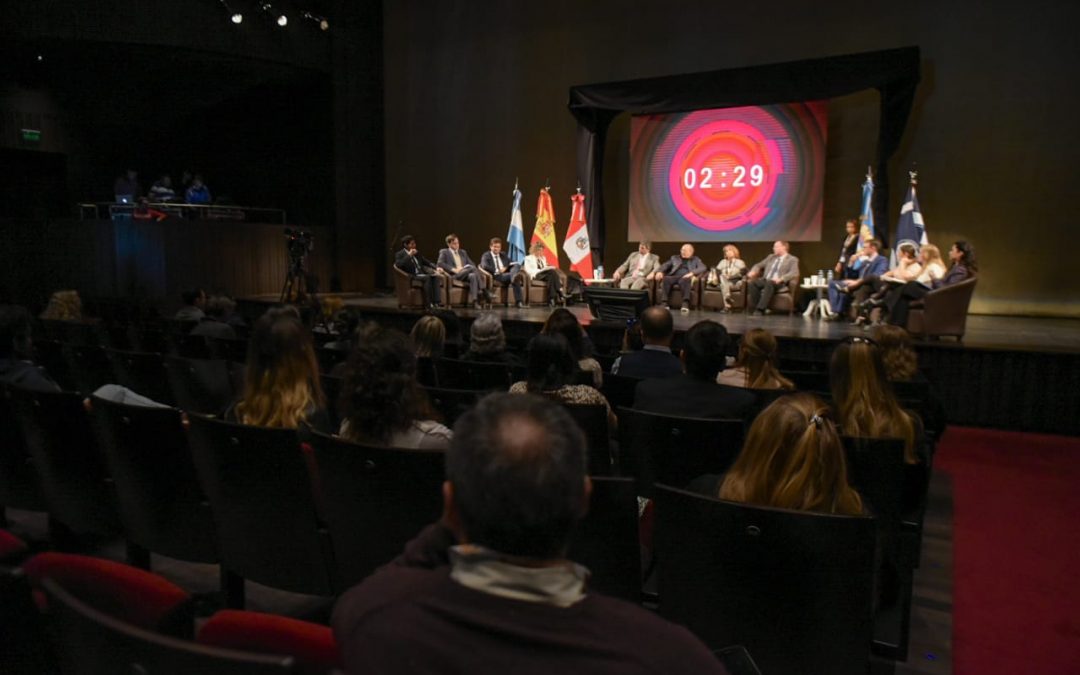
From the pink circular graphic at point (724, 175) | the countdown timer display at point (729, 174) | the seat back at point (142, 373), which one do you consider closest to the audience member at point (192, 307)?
the seat back at point (142, 373)

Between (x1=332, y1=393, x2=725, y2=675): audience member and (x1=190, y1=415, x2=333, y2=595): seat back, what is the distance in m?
1.09

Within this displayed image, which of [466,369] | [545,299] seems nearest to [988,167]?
[545,299]

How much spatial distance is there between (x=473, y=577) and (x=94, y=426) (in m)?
1.95

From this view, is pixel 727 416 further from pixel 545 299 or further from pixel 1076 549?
pixel 545 299

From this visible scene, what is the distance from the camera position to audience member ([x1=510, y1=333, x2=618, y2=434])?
274cm

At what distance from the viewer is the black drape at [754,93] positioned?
29.6 feet

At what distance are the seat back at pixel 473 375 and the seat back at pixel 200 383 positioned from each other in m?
1.05

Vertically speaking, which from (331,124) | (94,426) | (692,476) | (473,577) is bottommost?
(692,476)

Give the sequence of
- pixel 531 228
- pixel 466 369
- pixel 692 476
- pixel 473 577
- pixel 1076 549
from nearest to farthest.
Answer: pixel 473 577, pixel 692 476, pixel 1076 549, pixel 466 369, pixel 531 228

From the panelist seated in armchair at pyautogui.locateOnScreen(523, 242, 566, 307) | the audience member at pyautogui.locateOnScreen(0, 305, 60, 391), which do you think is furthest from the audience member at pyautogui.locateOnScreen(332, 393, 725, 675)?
the panelist seated in armchair at pyautogui.locateOnScreen(523, 242, 566, 307)

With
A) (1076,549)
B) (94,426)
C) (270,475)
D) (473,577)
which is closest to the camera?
(473,577)

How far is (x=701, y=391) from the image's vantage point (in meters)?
2.77

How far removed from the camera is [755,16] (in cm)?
1066

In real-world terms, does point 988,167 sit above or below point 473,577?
above
